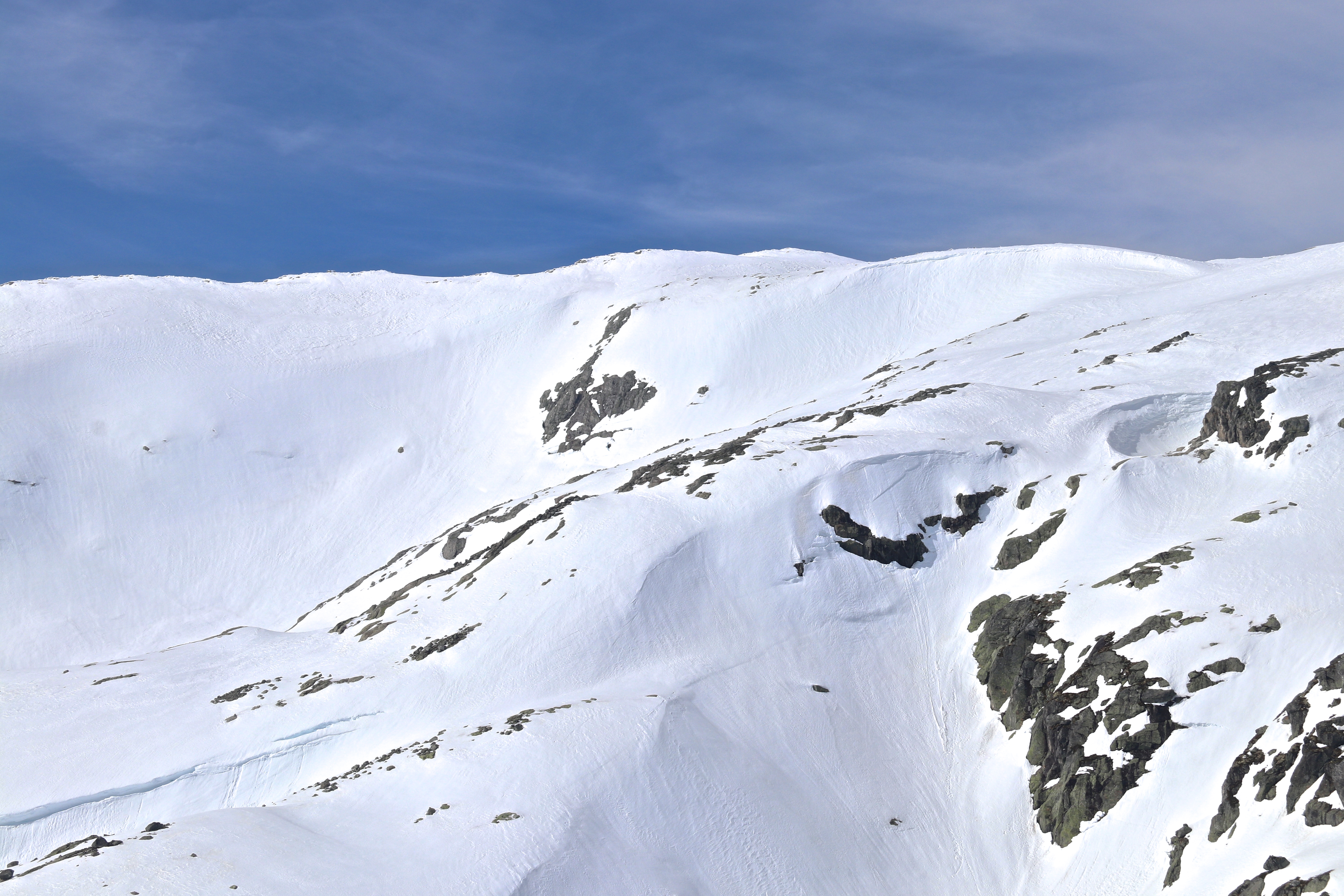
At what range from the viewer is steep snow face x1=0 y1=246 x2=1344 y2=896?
3159 centimetres

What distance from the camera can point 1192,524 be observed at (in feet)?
134

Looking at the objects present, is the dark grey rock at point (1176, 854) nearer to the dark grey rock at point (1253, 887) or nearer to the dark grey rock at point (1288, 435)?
the dark grey rock at point (1253, 887)

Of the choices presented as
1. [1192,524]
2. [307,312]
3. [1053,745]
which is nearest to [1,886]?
[1053,745]

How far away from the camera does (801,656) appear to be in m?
41.2

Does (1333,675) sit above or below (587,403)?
below

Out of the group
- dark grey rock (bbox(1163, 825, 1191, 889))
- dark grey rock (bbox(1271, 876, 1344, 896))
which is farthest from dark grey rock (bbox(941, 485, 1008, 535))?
dark grey rock (bbox(1271, 876, 1344, 896))

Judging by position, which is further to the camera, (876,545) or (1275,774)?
(876,545)

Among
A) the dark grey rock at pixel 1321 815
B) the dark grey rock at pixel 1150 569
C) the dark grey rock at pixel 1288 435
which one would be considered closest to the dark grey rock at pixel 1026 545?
the dark grey rock at pixel 1150 569

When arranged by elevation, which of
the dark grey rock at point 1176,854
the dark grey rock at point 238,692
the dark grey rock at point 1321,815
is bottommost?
the dark grey rock at point 1176,854

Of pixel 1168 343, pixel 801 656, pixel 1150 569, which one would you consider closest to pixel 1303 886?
pixel 1150 569

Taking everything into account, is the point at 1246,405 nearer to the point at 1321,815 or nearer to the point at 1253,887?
the point at 1321,815

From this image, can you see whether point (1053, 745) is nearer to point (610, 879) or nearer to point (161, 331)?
point (610, 879)

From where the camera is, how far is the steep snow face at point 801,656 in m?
31.6

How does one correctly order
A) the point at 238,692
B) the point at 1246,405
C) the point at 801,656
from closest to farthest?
the point at 801,656
the point at 1246,405
the point at 238,692
